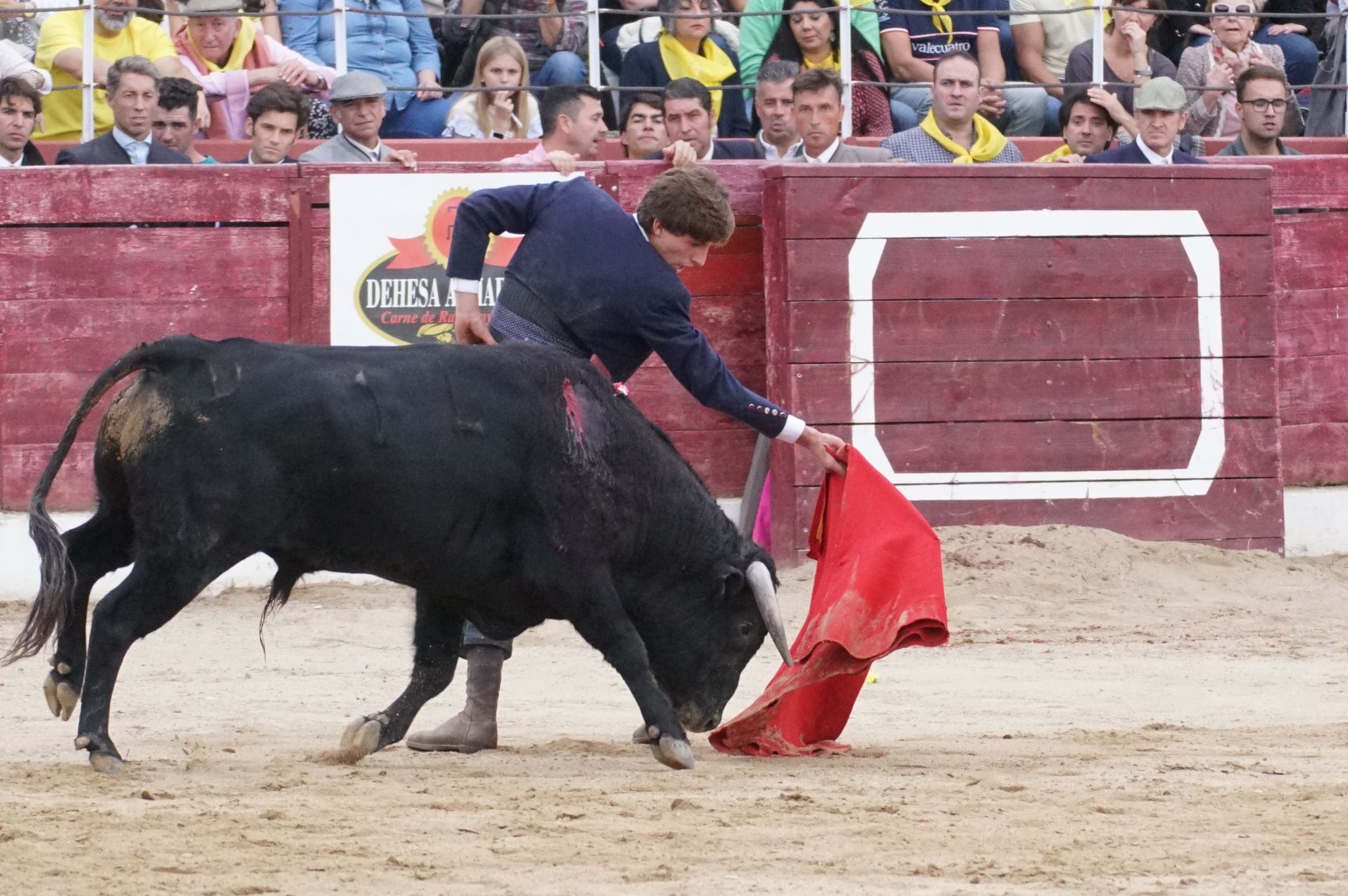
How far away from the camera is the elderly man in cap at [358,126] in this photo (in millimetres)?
7762

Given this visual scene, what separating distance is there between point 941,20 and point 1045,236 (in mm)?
1697

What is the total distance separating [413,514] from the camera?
4.31 metres

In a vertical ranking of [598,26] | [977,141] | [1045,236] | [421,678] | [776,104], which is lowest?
[421,678]

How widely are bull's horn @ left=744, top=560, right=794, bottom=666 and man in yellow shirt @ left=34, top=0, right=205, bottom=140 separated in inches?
177

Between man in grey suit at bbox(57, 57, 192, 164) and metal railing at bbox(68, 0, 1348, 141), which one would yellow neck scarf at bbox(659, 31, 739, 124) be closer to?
metal railing at bbox(68, 0, 1348, 141)

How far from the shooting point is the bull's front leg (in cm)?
445

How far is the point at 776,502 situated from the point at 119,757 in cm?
411


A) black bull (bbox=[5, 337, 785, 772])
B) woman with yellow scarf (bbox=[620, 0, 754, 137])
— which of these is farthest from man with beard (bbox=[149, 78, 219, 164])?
black bull (bbox=[5, 337, 785, 772])

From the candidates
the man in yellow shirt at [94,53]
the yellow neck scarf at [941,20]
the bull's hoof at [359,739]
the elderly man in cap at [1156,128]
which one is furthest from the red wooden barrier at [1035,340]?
the bull's hoof at [359,739]

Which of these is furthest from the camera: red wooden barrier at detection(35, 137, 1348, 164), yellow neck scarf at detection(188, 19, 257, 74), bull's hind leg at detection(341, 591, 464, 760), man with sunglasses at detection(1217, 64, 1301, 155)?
man with sunglasses at detection(1217, 64, 1301, 155)

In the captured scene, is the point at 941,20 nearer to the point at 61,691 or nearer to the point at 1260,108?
the point at 1260,108

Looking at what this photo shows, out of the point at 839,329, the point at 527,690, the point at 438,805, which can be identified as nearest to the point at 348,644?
the point at 527,690

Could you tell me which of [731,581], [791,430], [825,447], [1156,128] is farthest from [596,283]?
[1156,128]

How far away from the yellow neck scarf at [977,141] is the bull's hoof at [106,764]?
5.29 meters
